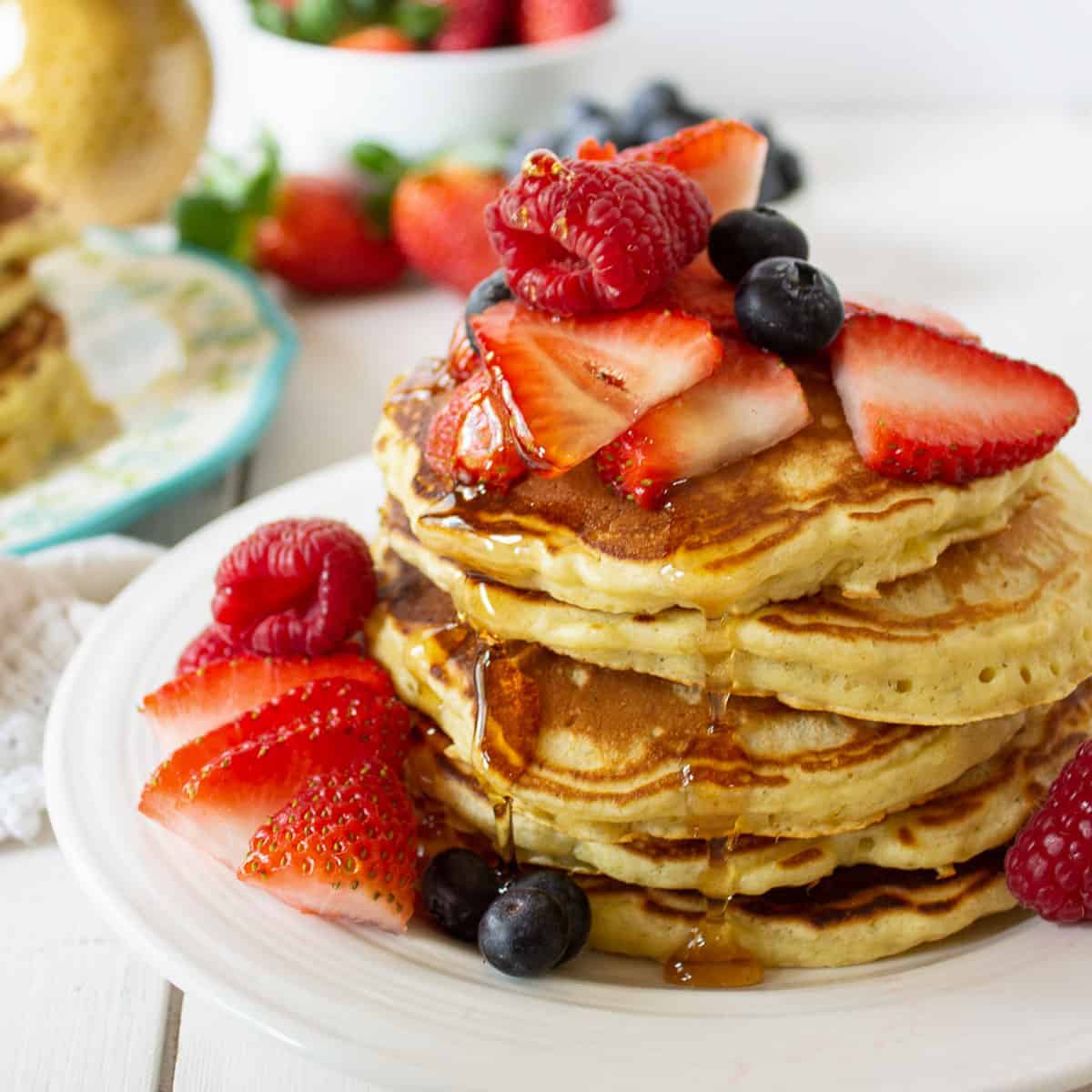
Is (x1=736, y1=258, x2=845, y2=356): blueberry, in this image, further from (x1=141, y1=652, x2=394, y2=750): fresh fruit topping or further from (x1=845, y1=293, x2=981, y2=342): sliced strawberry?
(x1=141, y1=652, x2=394, y2=750): fresh fruit topping

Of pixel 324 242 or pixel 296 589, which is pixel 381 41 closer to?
pixel 324 242

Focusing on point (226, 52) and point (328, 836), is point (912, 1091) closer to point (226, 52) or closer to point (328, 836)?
point (328, 836)

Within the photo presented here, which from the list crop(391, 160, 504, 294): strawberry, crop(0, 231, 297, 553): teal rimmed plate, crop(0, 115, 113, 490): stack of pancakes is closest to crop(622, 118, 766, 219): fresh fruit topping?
crop(0, 231, 297, 553): teal rimmed plate

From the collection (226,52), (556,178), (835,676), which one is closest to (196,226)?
(226,52)

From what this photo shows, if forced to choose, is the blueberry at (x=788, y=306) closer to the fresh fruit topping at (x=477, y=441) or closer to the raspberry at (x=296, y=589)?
the fresh fruit topping at (x=477, y=441)

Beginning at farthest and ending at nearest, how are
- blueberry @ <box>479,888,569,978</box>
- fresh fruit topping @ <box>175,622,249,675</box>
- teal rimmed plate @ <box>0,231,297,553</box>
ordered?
teal rimmed plate @ <box>0,231,297,553</box> → fresh fruit topping @ <box>175,622,249,675</box> → blueberry @ <box>479,888,569,978</box>

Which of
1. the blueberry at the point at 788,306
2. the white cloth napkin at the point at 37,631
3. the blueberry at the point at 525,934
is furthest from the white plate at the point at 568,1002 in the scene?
the blueberry at the point at 788,306

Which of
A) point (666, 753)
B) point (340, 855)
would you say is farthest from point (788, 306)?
point (340, 855)
